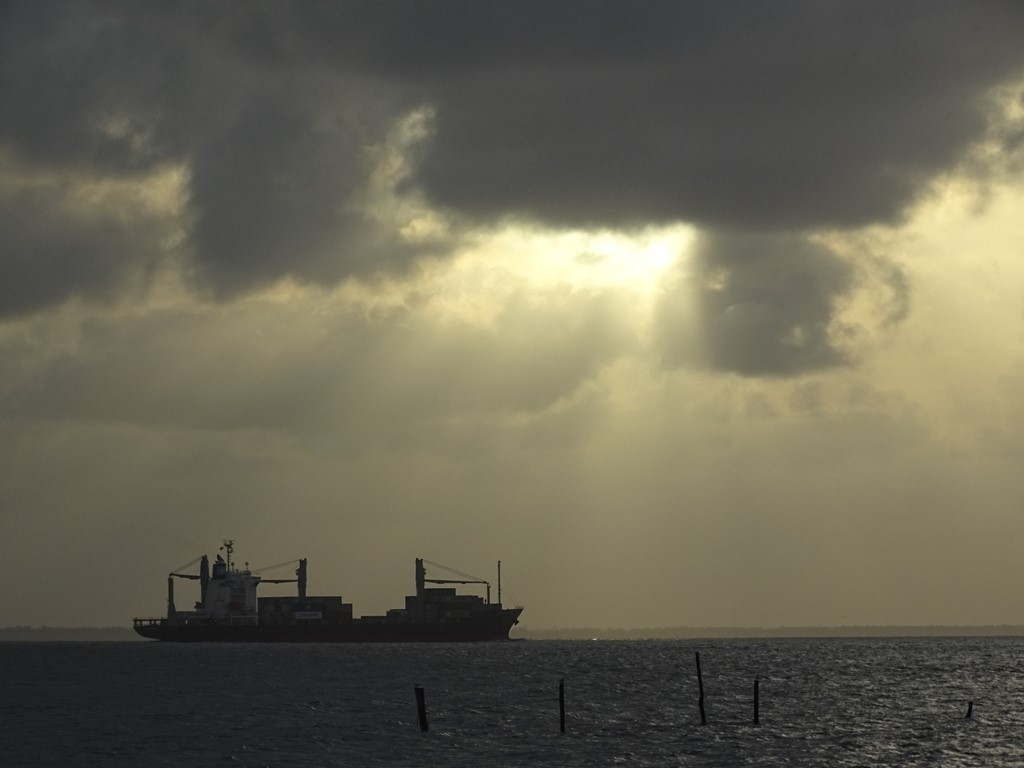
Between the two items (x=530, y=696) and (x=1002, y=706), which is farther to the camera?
(x=530, y=696)

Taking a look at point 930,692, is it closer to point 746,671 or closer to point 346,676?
point 746,671

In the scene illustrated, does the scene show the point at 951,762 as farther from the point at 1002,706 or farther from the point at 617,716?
the point at 1002,706

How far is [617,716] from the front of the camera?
2862 inches

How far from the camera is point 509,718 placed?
72062 millimetres

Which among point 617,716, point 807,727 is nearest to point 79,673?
point 617,716

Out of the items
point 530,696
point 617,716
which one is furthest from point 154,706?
point 617,716

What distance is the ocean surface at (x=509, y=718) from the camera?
56375 millimetres

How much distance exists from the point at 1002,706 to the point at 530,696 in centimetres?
2861

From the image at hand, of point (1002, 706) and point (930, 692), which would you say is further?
point (930, 692)

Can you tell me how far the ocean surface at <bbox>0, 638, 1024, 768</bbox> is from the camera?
56375mm

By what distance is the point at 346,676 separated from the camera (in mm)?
113250

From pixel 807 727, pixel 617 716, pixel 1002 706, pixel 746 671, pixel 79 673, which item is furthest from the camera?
pixel 79 673

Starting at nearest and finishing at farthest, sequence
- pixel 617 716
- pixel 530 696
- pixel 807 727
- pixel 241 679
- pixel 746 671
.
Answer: pixel 807 727 → pixel 617 716 → pixel 530 696 → pixel 241 679 → pixel 746 671

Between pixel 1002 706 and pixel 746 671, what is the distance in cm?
4403
